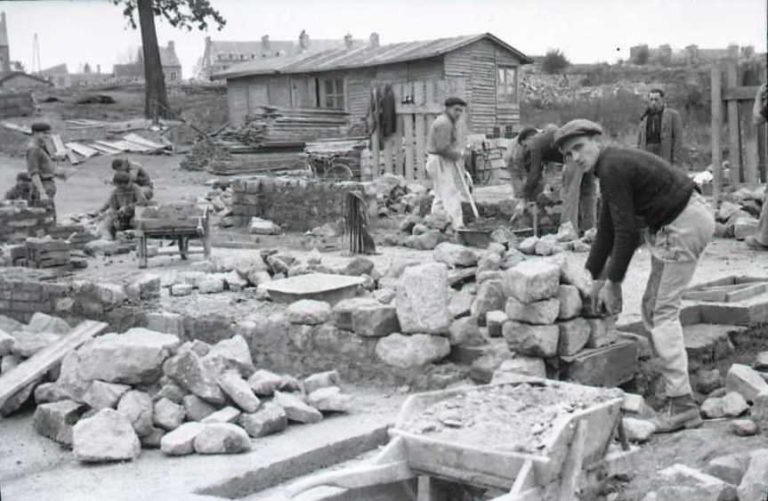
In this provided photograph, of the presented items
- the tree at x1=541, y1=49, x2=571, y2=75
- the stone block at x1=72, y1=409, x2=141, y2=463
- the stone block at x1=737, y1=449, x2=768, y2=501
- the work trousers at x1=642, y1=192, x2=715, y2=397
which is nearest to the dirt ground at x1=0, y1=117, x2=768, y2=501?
the stone block at x1=72, y1=409, x2=141, y2=463

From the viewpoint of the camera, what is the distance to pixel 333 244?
12.9 m

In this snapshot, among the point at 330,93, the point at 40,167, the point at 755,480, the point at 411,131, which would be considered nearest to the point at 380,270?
the point at 755,480

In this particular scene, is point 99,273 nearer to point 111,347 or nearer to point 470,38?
point 111,347

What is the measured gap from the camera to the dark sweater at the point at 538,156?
10984 millimetres

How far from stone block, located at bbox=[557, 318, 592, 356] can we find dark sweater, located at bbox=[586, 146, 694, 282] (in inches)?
23.2

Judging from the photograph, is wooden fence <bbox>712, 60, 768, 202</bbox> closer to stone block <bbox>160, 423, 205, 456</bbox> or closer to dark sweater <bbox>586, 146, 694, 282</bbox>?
dark sweater <bbox>586, 146, 694, 282</bbox>

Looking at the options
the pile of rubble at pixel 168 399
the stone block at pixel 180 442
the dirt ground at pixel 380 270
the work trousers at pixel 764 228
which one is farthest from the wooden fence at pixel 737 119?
the stone block at pixel 180 442

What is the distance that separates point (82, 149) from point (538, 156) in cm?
1930

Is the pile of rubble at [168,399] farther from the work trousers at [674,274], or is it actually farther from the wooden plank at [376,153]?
the wooden plank at [376,153]

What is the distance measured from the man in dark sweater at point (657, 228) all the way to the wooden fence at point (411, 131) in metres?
11.7

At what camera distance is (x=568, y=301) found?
641 cm

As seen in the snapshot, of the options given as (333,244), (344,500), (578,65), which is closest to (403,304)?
(344,500)

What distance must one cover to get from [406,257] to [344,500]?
22.0ft

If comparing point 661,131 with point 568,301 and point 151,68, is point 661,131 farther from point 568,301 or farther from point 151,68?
point 151,68
